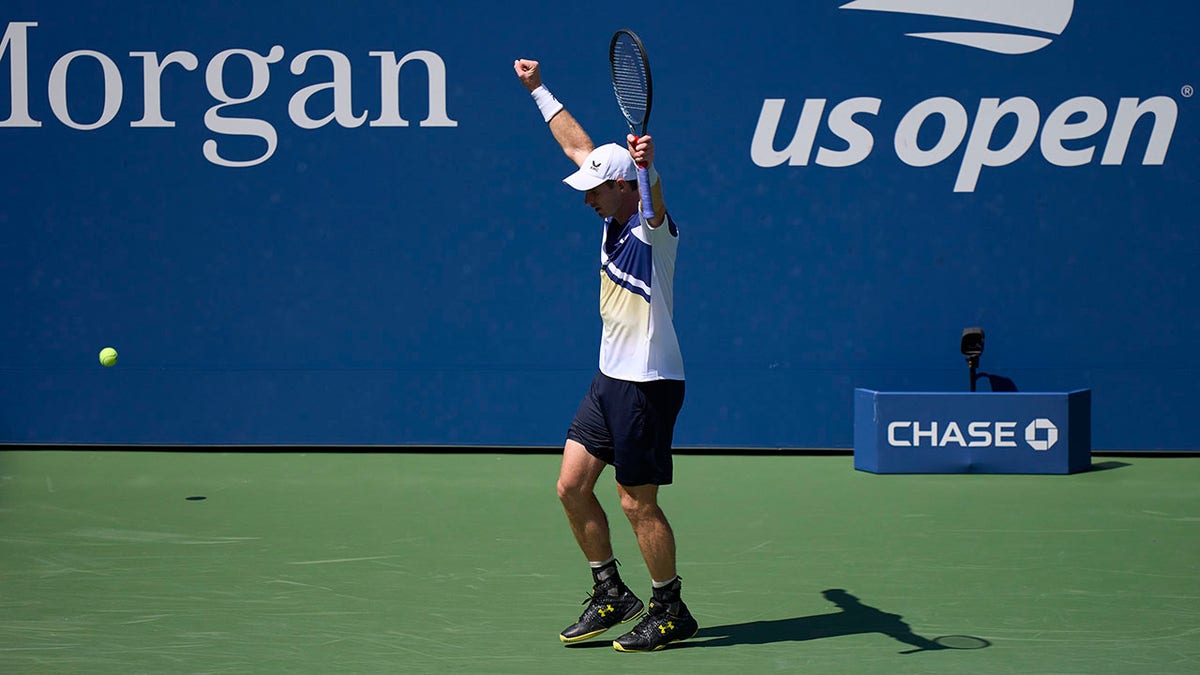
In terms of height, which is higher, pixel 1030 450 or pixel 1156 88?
pixel 1156 88

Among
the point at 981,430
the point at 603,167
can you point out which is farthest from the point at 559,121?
the point at 981,430

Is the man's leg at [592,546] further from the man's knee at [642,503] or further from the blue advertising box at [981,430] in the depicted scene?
the blue advertising box at [981,430]

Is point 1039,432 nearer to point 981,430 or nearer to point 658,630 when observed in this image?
point 981,430

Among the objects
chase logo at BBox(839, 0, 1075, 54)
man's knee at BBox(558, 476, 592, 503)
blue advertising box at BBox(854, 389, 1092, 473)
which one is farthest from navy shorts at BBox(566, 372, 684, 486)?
chase logo at BBox(839, 0, 1075, 54)

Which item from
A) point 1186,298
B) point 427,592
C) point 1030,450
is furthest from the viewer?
point 1186,298

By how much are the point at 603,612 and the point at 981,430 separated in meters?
4.05

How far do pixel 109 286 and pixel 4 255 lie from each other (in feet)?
2.35

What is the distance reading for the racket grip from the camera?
15.8ft

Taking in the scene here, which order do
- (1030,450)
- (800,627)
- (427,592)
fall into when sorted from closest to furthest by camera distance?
(800,627), (427,592), (1030,450)

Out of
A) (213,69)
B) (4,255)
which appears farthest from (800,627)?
(4,255)

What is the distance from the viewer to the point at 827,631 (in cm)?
527

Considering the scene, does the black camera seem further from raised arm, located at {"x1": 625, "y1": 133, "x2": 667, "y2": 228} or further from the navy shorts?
raised arm, located at {"x1": 625, "y1": 133, "x2": 667, "y2": 228}

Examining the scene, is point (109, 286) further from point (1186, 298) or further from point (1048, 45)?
point (1186, 298)

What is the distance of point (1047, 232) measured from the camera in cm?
917
